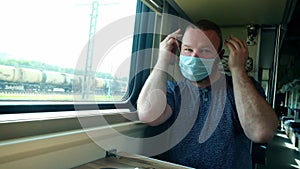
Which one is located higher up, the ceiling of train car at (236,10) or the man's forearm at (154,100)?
the ceiling of train car at (236,10)

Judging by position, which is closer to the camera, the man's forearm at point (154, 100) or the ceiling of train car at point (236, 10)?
the man's forearm at point (154, 100)

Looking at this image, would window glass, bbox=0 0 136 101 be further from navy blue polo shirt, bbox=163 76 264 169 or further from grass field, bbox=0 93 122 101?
navy blue polo shirt, bbox=163 76 264 169

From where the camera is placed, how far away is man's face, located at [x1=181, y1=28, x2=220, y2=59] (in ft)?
4.50

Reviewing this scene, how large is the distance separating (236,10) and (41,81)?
1.64 meters

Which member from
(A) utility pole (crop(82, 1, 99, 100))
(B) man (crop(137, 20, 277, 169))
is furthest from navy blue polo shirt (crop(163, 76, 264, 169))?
(A) utility pole (crop(82, 1, 99, 100))

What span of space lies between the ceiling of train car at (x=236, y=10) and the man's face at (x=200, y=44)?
1.94 ft

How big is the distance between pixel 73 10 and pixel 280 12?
1.69 meters

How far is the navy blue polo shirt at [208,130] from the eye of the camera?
1.31 metres

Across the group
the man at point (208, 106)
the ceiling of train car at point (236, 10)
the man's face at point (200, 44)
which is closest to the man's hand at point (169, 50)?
the man at point (208, 106)

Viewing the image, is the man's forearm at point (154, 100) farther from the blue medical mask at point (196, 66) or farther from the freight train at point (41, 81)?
the freight train at point (41, 81)

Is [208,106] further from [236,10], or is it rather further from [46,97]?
[236,10]

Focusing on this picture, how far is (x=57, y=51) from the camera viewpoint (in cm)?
120

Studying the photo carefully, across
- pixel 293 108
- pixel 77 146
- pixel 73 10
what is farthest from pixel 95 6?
pixel 293 108

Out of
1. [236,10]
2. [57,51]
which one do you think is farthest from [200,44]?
[236,10]
